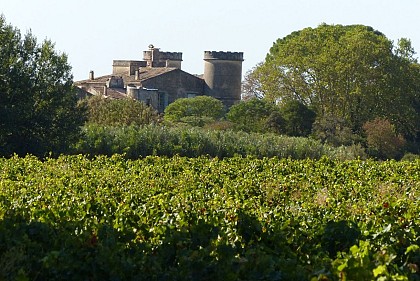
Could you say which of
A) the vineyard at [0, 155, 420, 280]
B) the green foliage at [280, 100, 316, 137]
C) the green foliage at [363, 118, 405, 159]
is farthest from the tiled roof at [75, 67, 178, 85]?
the vineyard at [0, 155, 420, 280]

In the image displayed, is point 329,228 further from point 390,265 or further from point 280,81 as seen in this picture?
point 280,81

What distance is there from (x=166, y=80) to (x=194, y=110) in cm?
1266

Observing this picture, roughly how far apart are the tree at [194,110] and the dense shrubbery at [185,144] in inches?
868

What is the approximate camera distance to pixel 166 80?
3514 inches

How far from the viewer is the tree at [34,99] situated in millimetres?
39812

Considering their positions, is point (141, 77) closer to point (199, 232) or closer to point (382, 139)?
point (382, 139)

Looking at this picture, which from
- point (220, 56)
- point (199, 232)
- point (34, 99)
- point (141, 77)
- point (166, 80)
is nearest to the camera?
point (199, 232)

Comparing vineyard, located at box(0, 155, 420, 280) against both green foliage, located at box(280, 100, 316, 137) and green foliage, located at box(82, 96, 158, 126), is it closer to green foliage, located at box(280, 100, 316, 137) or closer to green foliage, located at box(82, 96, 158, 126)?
green foliage, located at box(82, 96, 158, 126)

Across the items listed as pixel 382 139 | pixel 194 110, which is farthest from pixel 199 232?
pixel 194 110

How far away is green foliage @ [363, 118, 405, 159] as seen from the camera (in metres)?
64.8

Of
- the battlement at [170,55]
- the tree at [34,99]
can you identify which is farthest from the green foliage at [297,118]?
the battlement at [170,55]

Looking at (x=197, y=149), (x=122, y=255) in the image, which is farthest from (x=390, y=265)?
(x=197, y=149)

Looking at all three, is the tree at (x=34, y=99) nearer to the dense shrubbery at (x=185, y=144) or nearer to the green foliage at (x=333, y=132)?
the dense shrubbery at (x=185, y=144)

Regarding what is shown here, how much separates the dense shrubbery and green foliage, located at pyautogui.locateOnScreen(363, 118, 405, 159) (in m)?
13.4
